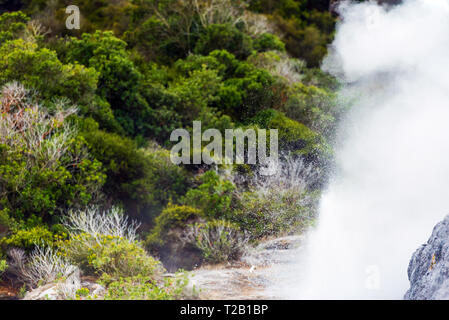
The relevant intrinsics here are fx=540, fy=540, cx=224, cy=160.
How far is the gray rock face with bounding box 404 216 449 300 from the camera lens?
758 cm

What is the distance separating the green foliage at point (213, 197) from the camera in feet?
57.9

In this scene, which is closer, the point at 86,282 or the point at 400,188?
the point at 86,282

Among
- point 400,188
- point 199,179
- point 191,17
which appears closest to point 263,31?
point 191,17

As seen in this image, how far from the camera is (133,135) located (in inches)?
987

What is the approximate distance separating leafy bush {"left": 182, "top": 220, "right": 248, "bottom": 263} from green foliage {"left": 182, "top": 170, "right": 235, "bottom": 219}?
1.64 meters

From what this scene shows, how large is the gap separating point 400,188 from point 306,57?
1114 inches

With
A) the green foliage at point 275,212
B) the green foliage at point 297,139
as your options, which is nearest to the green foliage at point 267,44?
the green foliage at point 297,139

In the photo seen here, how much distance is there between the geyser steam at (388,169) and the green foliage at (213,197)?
11.5 feet

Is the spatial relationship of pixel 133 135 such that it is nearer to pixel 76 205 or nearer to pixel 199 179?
pixel 199 179

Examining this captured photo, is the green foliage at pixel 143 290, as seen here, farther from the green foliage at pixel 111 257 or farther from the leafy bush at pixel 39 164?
the leafy bush at pixel 39 164

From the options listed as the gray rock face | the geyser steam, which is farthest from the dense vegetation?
the gray rock face

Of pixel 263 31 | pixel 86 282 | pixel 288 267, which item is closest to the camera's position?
pixel 86 282

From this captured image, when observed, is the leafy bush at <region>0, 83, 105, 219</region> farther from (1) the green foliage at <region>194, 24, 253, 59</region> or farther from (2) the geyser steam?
(1) the green foliage at <region>194, 24, 253, 59</region>

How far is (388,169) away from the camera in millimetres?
16328
